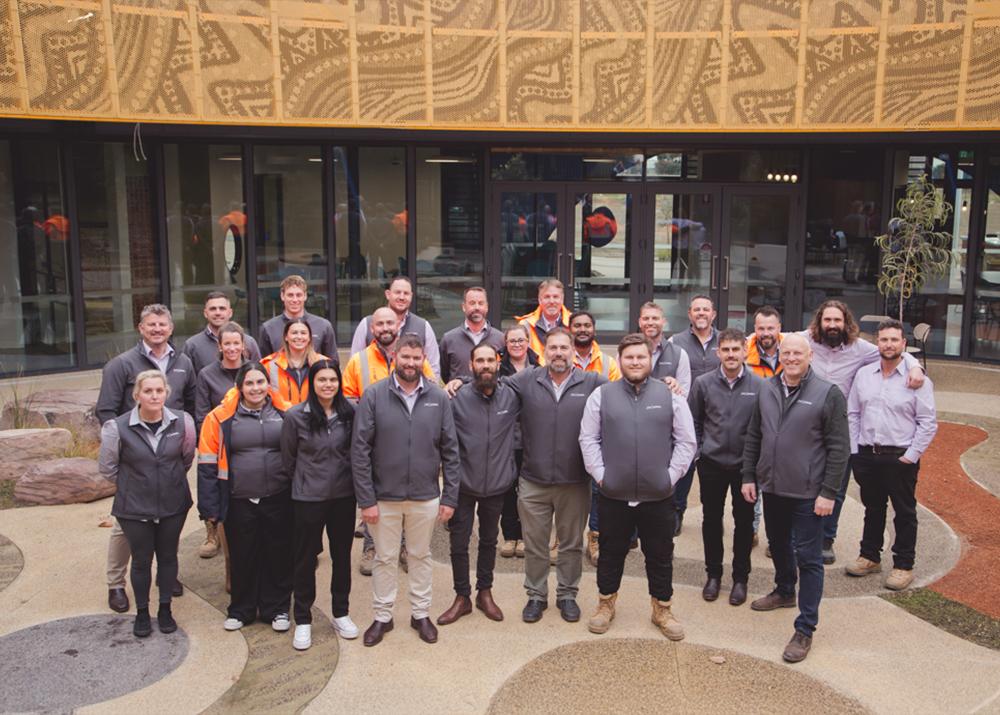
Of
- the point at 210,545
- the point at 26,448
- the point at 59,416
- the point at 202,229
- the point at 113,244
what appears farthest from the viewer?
the point at 202,229

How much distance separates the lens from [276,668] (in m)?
5.83

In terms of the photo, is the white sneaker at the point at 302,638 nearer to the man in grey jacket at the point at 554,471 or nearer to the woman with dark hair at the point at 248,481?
the woman with dark hair at the point at 248,481

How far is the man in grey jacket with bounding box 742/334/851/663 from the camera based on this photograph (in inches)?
236

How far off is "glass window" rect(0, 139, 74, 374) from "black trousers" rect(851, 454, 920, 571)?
37.7ft

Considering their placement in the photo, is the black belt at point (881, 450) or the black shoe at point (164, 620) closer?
the black shoe at point (164, 620)

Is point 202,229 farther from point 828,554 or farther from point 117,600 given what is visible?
point 828,554

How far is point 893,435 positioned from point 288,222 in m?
10.9

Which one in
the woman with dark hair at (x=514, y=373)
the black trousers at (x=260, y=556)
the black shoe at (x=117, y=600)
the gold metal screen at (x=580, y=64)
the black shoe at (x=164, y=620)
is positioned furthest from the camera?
the gold metal screen at (x=580, y=64)

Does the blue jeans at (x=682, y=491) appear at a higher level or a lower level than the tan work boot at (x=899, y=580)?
higher

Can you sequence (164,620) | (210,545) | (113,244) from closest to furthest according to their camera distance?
(164,620)
(210,545)
(113,244)

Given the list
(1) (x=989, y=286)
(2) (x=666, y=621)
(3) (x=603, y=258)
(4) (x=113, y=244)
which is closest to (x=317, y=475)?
(2) (x=666, y=621)

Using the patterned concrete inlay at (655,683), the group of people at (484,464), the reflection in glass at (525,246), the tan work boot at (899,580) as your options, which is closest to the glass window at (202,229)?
the reflection in glass at (525,246)

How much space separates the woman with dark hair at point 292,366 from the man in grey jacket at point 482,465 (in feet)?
3.72

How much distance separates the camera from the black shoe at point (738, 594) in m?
6.69
